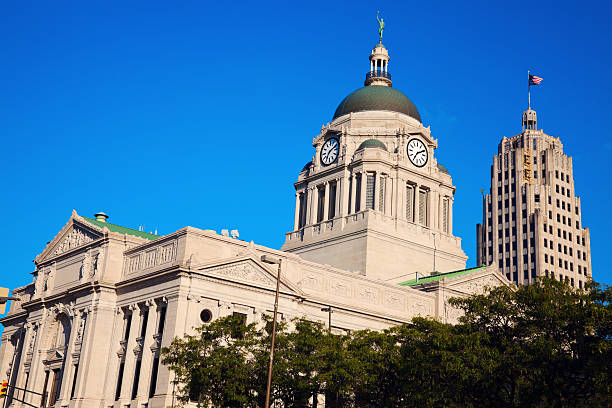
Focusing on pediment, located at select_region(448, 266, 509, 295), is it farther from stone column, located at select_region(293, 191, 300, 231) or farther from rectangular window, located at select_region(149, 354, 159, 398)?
rectangular window, located at select_region(149, 354, 159, 398)

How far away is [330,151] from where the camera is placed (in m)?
93.4

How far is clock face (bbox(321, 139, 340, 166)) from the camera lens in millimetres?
92625

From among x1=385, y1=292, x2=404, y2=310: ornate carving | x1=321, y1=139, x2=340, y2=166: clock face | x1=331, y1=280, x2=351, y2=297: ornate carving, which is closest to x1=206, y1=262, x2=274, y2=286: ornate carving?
x1=331, y1=280, x2=351, y2=297: ornate carving

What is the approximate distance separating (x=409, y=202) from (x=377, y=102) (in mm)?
12194

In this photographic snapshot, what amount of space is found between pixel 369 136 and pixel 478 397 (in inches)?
1939

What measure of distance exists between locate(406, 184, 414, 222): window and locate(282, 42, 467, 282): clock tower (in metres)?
0.11

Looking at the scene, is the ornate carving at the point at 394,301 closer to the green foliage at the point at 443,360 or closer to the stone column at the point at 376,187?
the stone column at the point at 376,187

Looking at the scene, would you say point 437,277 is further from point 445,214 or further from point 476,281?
point 445,214

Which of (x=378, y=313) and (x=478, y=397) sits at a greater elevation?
(x=378, y=313)

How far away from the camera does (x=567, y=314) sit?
44.5 meters

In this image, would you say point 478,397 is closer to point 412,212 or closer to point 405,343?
point 405,343

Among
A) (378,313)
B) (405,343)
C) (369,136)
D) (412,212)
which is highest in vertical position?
(369,136)

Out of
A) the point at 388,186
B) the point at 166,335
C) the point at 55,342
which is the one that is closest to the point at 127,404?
the point at 166,335

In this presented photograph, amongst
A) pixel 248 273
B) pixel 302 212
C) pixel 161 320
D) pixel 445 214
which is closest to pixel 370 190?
pixel 302 212
